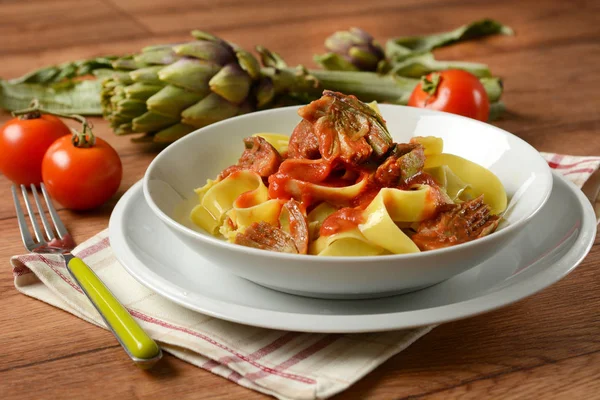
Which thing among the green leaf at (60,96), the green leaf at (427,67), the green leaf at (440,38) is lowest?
the green leaf at (440,38)

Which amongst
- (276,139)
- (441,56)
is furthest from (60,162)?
(441,56)

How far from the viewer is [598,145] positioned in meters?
3.56

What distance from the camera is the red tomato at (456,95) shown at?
3695mm

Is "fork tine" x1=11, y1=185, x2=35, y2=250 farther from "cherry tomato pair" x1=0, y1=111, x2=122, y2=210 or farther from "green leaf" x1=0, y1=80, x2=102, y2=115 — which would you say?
"green leaf" x1=0, y1=80, x2=102, y2=115

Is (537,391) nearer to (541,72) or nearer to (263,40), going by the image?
(541,72)

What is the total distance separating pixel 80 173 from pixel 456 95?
177cm

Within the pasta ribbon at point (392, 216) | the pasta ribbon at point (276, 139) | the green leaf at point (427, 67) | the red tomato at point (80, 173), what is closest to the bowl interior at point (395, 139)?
the pasta ribbon at point (276, 139)

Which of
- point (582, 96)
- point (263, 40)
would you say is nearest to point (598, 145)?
point (582, 96)

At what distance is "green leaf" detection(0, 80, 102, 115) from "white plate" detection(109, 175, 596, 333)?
70.5 inches

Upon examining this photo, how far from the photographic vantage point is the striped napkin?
1.81 metres

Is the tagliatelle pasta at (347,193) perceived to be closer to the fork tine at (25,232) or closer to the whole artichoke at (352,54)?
the fork tine at (25,232)

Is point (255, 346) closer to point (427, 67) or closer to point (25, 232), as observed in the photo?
point (25, 232)

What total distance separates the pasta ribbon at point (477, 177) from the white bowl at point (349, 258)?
51 millimetres

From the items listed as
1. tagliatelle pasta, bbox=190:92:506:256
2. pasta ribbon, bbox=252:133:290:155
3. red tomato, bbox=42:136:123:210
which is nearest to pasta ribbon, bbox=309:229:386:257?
tagliatelle pasta, bbox=190:92:506:256
